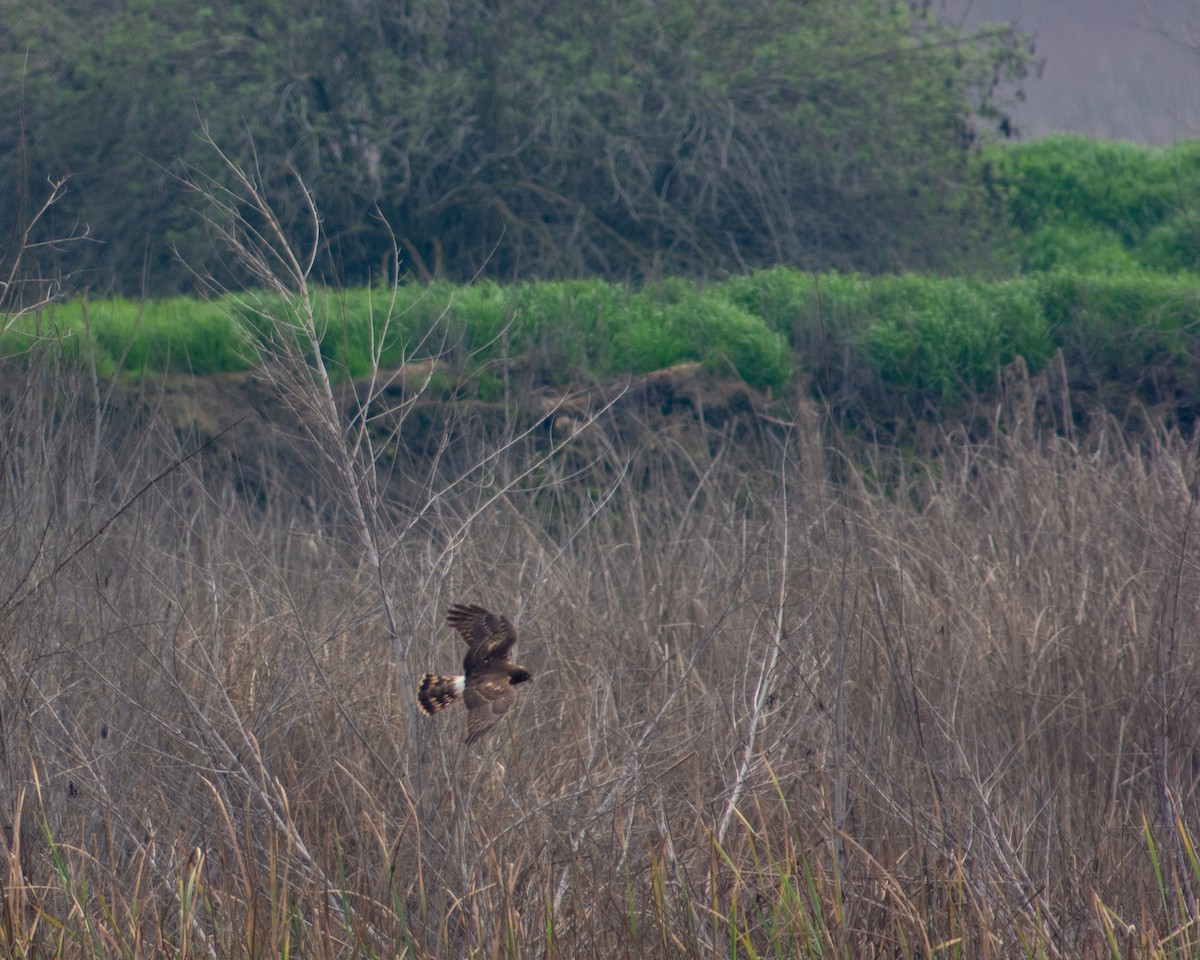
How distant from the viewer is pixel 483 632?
2549 millimetres

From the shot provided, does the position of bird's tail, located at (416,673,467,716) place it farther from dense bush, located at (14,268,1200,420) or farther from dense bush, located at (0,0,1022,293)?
dense bush, located at (0,0,1022,293)

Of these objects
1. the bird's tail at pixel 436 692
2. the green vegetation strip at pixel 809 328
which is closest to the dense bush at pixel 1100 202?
the green vegetation strip at pixel 809 328

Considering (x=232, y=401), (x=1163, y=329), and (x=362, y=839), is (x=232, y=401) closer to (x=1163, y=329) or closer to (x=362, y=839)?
(x=362, y=839)

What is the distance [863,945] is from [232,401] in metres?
5.38

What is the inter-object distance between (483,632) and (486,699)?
0.15 metres

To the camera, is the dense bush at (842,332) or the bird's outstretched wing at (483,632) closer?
the bird's outstretched wing at (483,632)

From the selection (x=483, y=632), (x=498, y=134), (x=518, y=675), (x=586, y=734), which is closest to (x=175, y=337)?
(x=498, y=134)

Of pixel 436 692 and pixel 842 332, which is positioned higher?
pixel 436 692

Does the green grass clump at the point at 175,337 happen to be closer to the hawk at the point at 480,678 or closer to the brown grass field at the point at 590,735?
the brown grass field at the point at 590,735

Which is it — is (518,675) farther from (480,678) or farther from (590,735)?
(590,735)

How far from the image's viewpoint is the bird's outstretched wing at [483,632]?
250cm

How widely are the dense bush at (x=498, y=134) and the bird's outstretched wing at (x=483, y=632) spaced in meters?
7.40

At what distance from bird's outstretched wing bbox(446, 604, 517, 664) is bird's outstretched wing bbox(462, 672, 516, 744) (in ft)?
0.14

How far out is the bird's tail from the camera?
2389 mm
